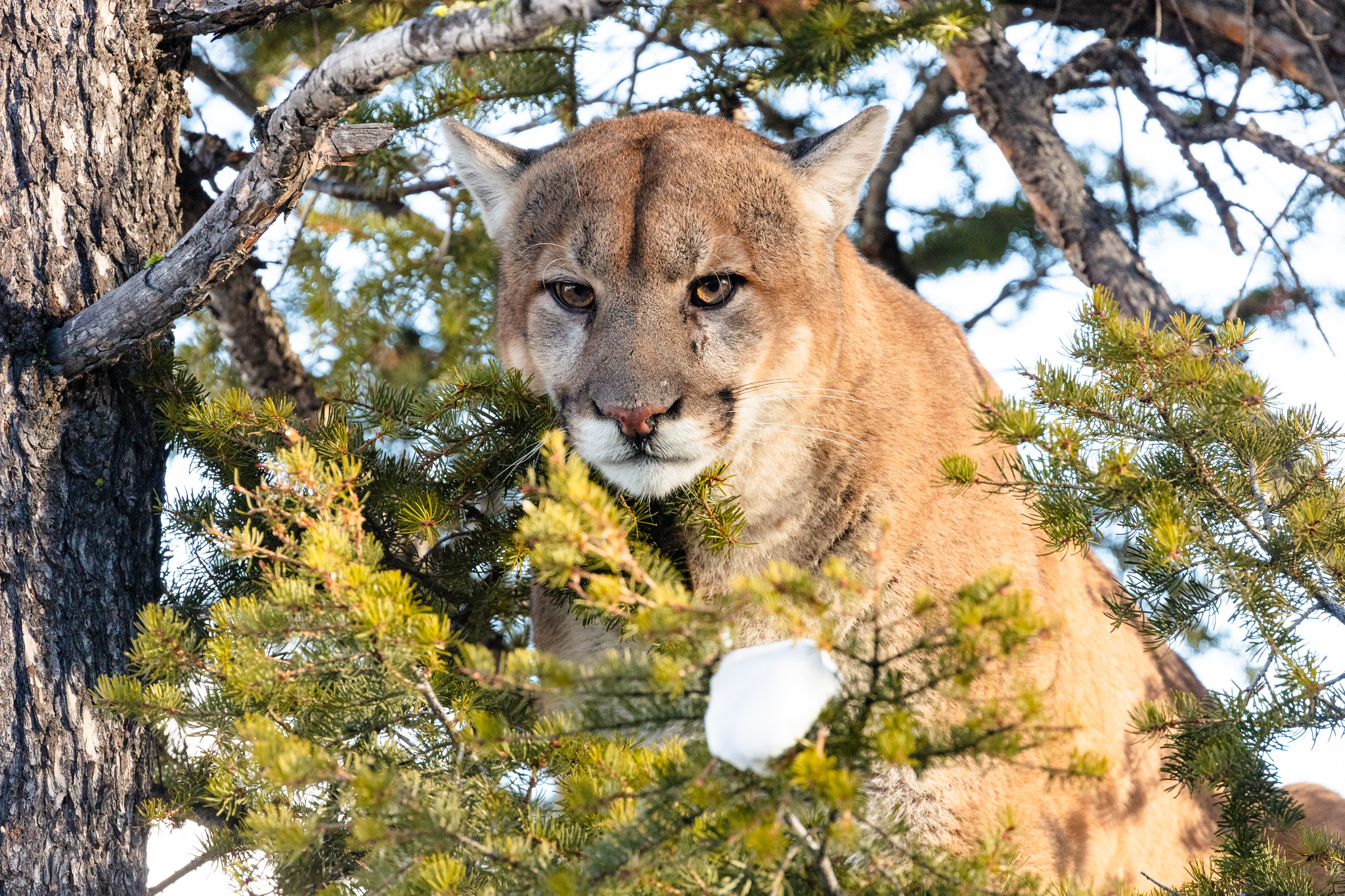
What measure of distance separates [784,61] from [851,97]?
1.81 meters

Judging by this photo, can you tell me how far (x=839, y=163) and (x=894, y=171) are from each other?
104 inches

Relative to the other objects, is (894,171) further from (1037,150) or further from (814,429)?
(814,429)

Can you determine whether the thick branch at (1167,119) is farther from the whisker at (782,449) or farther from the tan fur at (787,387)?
the whisker at (782,449)

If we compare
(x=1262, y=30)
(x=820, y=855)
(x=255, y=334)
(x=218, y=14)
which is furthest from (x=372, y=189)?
(x=1262, y=30)

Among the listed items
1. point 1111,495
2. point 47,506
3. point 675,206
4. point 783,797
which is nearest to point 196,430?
point 47,506

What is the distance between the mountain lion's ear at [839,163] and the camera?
139 inches

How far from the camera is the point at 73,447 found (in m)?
3.06

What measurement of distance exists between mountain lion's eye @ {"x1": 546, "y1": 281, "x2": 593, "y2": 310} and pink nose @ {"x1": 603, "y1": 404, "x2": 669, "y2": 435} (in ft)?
1.79

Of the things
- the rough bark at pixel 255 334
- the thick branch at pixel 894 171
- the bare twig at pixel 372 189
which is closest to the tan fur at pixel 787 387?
the bare twig at pixel 372 189

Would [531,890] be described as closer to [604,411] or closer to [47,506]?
[604,411]

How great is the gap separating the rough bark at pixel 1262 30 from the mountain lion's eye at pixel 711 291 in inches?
93.8

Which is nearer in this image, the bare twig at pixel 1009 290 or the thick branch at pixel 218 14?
the thick branch at pixel 218 14

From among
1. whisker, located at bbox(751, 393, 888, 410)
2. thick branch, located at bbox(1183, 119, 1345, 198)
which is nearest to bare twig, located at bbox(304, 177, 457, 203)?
whisker, located at bbox(751, 393, 888, 410)

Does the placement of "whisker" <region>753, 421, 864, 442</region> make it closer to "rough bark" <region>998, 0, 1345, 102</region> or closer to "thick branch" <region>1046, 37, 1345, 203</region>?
"thick branch" <region>1046, 37, 1345, 203</region>
